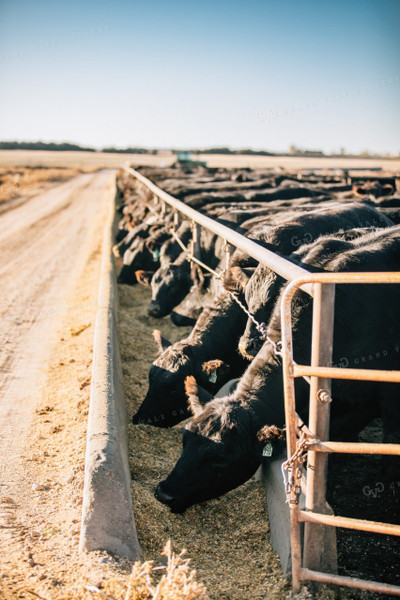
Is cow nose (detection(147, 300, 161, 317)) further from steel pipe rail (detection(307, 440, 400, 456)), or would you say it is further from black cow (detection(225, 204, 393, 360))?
steel pipe rail (detection(307, 440, 400, 456))

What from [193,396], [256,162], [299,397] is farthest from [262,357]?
[256,162]

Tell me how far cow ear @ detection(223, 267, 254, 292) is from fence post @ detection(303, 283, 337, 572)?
8.74ft

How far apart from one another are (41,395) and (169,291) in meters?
3.36

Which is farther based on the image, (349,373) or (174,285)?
(174,285)

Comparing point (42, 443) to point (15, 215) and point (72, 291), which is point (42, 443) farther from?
point (15, 215)

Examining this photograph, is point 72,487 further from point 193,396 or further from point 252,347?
point 252,347

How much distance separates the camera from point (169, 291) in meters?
7.66

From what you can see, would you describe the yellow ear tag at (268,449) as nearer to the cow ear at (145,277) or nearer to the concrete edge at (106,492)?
the concrete edge at (106,492)

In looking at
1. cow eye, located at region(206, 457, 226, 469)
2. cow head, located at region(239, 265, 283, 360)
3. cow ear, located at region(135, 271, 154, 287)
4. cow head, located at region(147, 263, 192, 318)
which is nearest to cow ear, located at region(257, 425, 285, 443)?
cow eye, located at region(206, 457, 226, 469)

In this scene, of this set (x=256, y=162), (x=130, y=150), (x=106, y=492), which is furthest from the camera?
(x=130, y=150)

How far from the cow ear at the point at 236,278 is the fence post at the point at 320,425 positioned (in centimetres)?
266

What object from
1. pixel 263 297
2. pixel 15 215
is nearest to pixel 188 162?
pixel 15 215

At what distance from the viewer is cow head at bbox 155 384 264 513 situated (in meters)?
3.20

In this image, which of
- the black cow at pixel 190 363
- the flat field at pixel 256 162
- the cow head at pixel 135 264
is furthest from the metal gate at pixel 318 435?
the flat field at pixel 256 162
